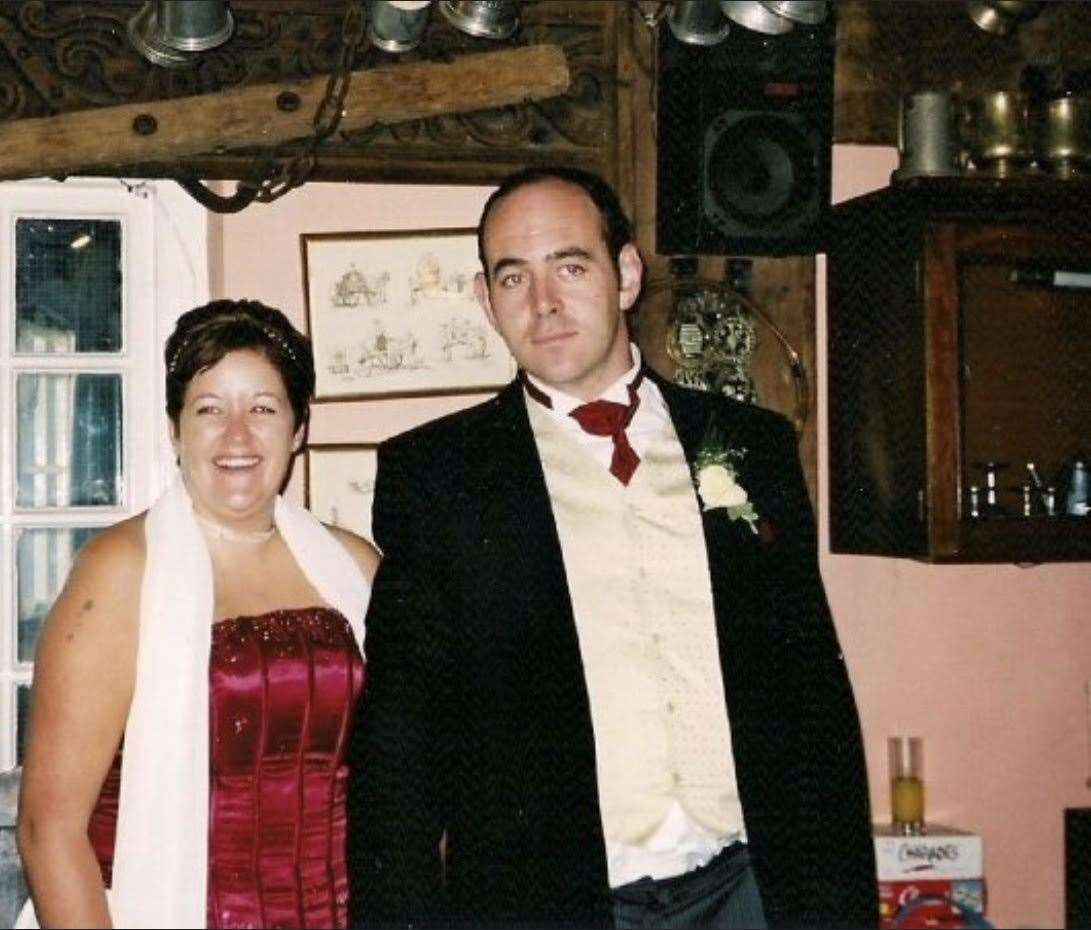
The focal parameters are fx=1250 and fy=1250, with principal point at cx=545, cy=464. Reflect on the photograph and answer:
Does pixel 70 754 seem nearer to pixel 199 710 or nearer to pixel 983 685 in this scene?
pixel 199 710

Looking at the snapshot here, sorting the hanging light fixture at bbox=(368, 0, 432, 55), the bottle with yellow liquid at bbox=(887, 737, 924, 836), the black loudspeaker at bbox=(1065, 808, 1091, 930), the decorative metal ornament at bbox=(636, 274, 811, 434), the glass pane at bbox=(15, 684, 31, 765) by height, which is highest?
the hanging light fixture at bbox=(368, 0, 432, 55)

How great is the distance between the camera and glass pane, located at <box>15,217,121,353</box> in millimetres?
2967

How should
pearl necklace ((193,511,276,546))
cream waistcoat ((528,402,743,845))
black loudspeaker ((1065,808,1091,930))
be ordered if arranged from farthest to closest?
black loudspeaker ((1065,808,1091,930)), pearl necklace ((193,511,276,546)), cream waistcoat ((528,402,743,845))

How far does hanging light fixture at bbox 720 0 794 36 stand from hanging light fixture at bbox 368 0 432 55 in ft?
2.09

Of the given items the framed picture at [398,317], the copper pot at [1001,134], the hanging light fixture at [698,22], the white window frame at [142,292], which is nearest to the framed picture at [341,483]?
the framed picture at [398,317]

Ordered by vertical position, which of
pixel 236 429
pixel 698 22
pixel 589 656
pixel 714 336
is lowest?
pixel 589 656

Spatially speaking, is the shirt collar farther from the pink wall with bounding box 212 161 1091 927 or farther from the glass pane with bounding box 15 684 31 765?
the glass pane with bounding box 15 684 31 765

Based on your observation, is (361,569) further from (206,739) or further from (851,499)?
(851,499)

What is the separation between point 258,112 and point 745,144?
3.64ft

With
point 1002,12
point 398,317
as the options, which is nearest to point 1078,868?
point 1002,12

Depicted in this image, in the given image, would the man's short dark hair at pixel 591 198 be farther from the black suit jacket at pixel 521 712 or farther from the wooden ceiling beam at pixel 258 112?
the wooden ceiling beam at pixel 258 112

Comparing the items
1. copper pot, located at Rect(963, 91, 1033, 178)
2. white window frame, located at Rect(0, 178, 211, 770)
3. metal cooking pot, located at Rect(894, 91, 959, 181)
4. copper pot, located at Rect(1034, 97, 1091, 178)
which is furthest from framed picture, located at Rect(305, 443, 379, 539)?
copper pot, located at Rect(1034, 97, 1091, 178)

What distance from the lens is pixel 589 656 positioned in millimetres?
2014

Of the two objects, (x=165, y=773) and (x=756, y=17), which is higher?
(x=756, y=17)
